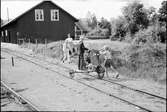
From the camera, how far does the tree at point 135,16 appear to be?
34.8m

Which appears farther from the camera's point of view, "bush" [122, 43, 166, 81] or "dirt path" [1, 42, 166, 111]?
"bush" [122, 43, 166, 81]

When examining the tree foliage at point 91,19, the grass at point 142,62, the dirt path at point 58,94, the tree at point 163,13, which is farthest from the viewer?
the tree foliage at point 91,19

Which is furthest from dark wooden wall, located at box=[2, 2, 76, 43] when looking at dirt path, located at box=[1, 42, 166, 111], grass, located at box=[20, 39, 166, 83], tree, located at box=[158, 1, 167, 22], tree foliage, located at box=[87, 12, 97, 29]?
tree foliage, located at box=[87, 12, 97, 29]

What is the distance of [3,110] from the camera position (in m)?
8.60

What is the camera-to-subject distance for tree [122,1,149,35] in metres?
34.8

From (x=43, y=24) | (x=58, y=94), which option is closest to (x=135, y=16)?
(x=43, y=24)

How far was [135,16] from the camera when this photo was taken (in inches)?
1409

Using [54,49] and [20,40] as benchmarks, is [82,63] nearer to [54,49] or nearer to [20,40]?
[54,49]

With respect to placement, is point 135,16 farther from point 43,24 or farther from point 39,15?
point 39,15

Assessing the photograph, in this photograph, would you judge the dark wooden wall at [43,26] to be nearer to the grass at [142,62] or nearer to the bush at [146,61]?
the grass at [142,62]

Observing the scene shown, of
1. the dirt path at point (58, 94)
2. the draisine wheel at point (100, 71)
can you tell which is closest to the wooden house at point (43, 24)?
the dirt path at point (58, 94)

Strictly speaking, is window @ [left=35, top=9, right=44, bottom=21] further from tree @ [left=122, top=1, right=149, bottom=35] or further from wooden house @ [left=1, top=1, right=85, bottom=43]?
tree @ [left=122, top=1, right=149, bottom=35]

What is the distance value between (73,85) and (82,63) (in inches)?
76.8

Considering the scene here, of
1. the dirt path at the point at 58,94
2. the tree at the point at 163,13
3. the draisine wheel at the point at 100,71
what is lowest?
the dirt path at the point at 58,94
